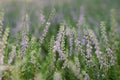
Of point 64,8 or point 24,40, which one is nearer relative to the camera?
point 24,40

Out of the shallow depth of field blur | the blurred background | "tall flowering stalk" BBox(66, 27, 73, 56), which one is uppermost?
the blurred background

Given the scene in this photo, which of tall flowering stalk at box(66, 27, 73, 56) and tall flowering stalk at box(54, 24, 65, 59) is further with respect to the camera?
tall flowering stalk at box(66, 27, 73, 56)

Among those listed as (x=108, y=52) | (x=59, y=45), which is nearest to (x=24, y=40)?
(x=59, y=45)

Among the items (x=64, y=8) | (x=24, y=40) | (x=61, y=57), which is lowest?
(x=61, y=57)

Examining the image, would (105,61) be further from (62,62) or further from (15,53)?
(15,53)

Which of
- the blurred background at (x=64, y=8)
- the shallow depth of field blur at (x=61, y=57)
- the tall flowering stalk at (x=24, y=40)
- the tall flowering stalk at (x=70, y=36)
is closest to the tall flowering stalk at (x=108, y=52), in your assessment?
the shallow depth of field blur at (x=61, y=57)

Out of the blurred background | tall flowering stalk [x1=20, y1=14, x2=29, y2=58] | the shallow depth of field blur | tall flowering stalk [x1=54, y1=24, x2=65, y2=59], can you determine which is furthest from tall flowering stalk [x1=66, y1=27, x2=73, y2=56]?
the blurred background

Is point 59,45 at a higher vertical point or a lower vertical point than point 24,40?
lower

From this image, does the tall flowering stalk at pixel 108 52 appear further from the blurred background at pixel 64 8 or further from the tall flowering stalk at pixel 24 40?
the blurred background at pixel 64 8

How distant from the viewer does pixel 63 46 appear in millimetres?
3119

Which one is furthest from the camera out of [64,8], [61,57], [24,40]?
[64,8]

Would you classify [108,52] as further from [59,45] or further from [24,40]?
[24,40]

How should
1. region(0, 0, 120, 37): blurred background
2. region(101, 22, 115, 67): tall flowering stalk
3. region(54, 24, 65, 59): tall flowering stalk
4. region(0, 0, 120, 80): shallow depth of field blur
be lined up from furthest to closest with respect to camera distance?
1. region(0, 0, 120, 37): blurred background
2. region(101, 22, 115, 67): tall flowering stalk
3. region(54, 24, 65, 59): tall flowering stalk
4. region(0, 0, 120, 80): shallow depth of field blur

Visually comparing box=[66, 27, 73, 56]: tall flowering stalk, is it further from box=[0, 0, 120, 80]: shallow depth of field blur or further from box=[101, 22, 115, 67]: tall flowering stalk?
box=[101, 22, 115, 67]: tall flowering stalk
